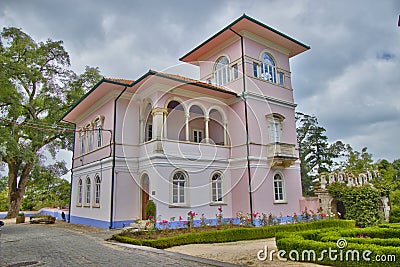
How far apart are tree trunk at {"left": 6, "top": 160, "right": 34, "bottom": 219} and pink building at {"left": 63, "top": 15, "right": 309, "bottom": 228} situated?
7.65m

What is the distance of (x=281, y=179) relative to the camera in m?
16.0

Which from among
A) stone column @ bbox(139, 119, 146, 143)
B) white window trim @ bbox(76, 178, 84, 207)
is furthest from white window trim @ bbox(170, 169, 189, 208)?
white window trim @ bbox(76, 178, 84, 207)

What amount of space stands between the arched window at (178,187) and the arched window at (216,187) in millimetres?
1691

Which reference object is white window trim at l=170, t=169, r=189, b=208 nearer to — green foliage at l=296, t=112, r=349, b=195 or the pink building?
the pink building

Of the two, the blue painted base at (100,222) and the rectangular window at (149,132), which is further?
the rectangular window at (149,132)

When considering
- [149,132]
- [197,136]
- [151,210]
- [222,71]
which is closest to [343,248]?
[151,210]

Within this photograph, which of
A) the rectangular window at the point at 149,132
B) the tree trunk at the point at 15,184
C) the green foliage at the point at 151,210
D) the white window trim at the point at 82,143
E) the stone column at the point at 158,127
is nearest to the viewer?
the green foliage at the point at 151,210

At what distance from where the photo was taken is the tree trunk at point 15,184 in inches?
889

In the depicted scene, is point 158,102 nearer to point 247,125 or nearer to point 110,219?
point 247,125

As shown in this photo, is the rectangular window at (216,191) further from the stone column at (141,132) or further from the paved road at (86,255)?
the paved road at (86,255)

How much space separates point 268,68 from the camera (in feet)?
55.8

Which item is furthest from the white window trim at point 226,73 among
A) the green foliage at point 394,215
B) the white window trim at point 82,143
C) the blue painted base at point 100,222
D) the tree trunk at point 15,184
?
the tree trunk at point 15,184

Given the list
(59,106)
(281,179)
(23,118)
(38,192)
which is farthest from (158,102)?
(38,192)

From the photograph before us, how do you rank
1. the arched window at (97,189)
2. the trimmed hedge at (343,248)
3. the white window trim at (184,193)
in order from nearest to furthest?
the trimmed hedge at (343,248) < the white window trim at (184,193) < the arched window at (97,189)
